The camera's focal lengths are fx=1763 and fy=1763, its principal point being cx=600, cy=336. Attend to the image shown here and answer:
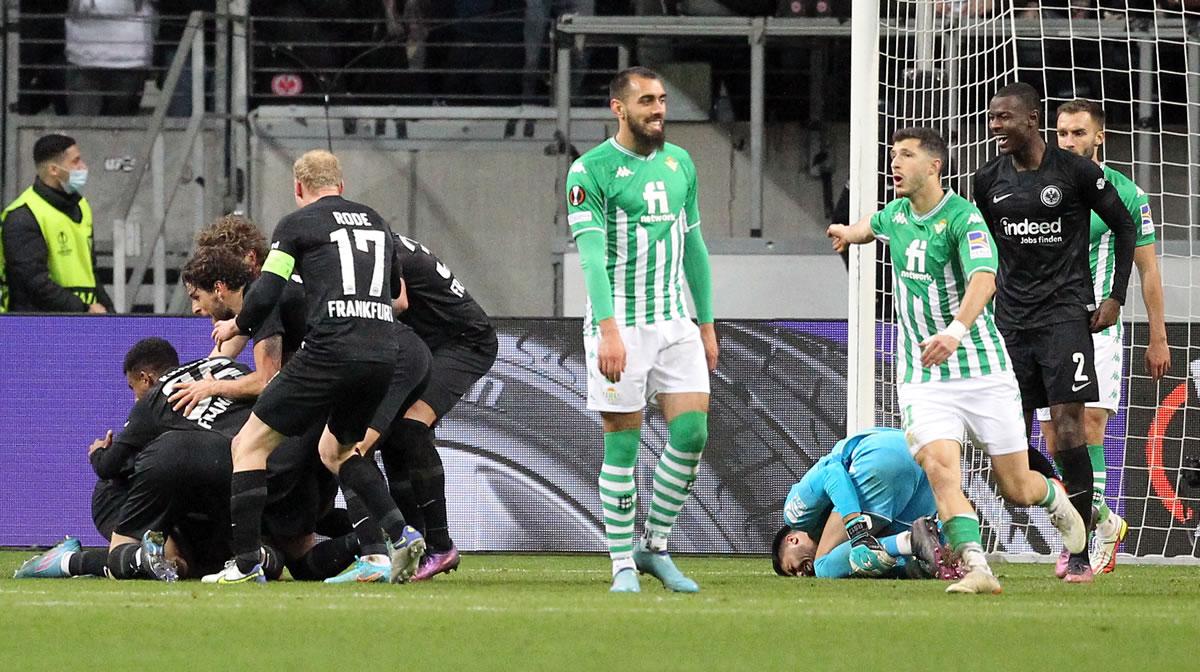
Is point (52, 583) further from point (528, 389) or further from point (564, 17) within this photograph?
point (564, 17)

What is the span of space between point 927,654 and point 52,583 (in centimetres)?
413

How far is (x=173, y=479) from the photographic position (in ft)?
24.5

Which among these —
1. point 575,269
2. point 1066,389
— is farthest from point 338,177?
point 575,269

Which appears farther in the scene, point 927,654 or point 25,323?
point 25,323

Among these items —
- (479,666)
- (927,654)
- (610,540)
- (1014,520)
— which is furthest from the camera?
(1014,520)

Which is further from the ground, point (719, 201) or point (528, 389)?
point (719, 201)

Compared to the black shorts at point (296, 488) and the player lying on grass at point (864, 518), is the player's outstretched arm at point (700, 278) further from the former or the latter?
the black shorts at point (296, 488)

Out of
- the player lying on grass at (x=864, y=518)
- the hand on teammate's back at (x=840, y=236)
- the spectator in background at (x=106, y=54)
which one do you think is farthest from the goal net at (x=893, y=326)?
the spectator in background at (x=106, y=54)

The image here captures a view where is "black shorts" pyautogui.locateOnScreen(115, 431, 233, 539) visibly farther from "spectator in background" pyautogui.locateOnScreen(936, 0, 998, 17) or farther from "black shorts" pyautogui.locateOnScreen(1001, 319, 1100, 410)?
"spectator in background" pyautogui.locateOnScreen(936, 0, 998, 17)

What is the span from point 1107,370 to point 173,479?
4360mm

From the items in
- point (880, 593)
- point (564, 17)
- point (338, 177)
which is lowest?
point (880, 593)

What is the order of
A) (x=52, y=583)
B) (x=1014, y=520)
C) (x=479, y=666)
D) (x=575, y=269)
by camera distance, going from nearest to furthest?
1. (x=479, y=666)
2. (x=52, y=583)
3. (x=1014, y=520)
4. (x=575, y=269)

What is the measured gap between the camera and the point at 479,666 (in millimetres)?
4410

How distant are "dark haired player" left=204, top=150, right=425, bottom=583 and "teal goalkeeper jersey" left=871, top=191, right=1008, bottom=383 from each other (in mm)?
2091
